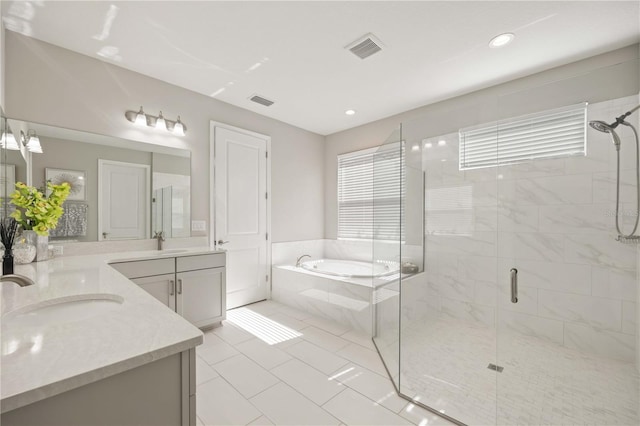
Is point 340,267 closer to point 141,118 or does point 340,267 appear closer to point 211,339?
point 211,339

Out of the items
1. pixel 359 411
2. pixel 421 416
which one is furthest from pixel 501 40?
pixel 359 411

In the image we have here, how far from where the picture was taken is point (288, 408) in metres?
1.77

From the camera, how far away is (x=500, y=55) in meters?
2.47

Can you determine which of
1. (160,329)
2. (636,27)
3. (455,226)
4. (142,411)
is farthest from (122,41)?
(636,27)

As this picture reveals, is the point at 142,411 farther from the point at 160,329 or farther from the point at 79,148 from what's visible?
the point at 79,148

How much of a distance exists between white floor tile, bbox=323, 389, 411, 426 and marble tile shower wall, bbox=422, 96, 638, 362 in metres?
0.95

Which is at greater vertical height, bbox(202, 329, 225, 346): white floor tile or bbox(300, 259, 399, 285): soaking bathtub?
bbox(300, 259, 399, 285): soaking bathtub

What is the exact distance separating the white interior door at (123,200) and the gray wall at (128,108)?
1.11 ft

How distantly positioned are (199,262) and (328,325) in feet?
5.01

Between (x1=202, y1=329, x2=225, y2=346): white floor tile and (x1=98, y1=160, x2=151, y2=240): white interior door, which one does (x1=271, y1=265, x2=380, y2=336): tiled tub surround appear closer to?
(x1=202, y1=329, x2=225, y2=346): white floor tile

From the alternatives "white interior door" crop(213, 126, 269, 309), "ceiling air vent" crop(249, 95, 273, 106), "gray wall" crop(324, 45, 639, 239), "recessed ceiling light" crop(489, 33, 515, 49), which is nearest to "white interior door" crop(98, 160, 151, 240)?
"white interior door" crop(213, 126, 269, 309)

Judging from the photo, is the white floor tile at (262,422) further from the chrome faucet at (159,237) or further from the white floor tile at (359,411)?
the chrome faucet at (159,237)

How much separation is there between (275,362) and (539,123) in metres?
2.64

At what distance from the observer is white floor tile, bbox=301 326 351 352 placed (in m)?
2.59
